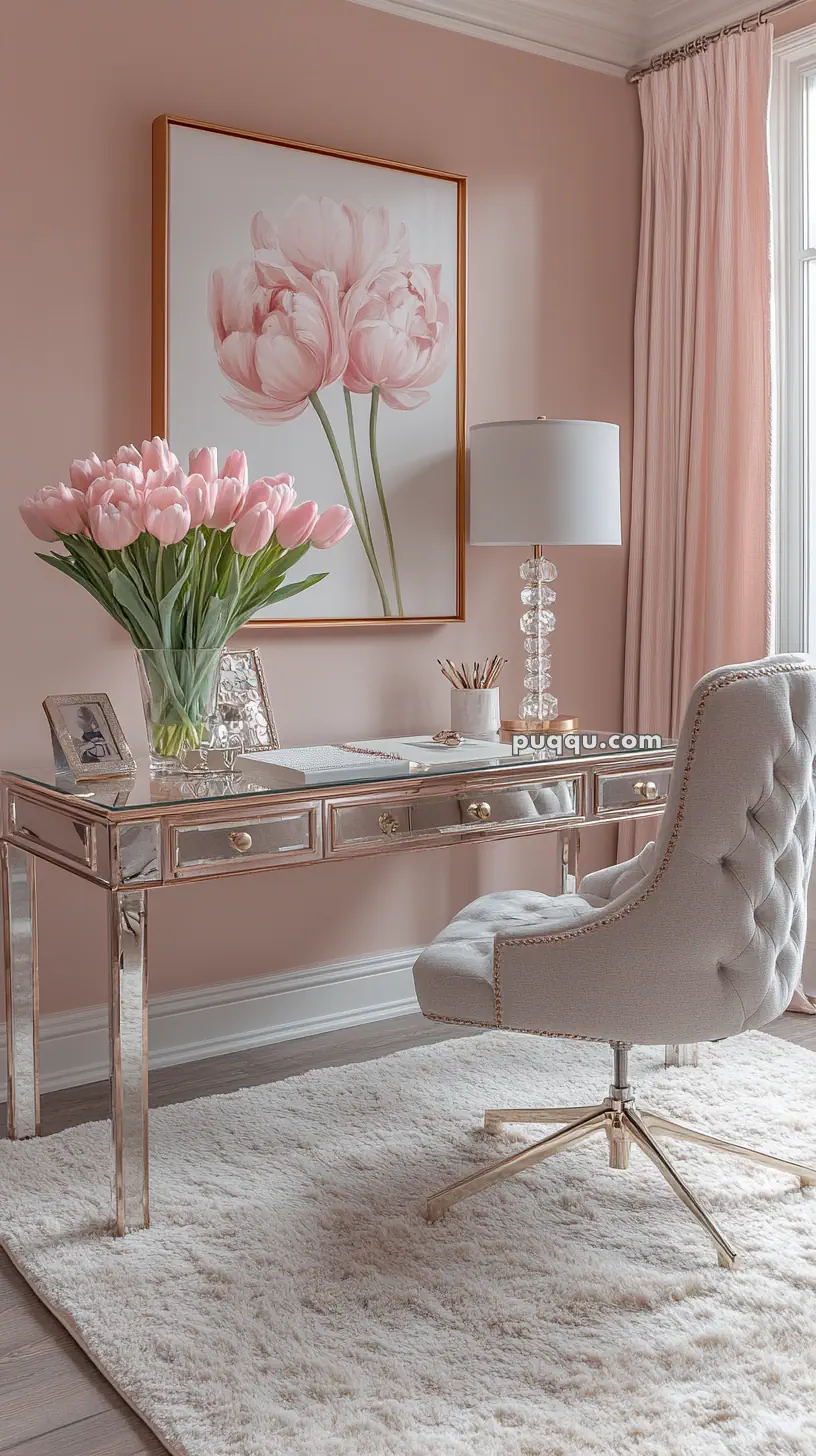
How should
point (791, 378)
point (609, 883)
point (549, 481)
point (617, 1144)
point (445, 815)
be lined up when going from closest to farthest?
point (617, 1144) < point (445, 815) < point (609, 883) < point (549, 481) < point (791, 378)

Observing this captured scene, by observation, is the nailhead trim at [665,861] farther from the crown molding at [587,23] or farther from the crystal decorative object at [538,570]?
the crown molding at [587,23]

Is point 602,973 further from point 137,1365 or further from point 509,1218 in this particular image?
point 137,1365

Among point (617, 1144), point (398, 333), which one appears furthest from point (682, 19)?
point (617, 1144)

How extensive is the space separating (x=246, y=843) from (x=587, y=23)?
2606 millimetres

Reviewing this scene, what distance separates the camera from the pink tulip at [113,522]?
2184 mm

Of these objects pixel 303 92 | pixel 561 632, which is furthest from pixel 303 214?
pixel 561 632

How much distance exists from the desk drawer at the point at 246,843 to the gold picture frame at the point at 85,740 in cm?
30

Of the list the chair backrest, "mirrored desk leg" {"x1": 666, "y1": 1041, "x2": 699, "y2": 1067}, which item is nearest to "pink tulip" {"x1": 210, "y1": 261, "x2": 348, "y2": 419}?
the chair backrest

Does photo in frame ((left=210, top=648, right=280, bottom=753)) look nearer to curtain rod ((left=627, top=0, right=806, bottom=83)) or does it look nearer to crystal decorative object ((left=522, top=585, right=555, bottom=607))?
crystal decorative object ((left=522, top=585, right=555, bottom=607))

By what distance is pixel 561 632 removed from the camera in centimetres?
362

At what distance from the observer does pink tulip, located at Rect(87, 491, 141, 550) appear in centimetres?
218

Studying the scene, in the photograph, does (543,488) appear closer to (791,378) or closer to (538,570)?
(538,570)

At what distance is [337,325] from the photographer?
3072mm

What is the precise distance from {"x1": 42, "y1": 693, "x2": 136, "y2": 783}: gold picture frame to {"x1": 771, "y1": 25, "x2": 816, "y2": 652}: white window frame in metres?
1.89
